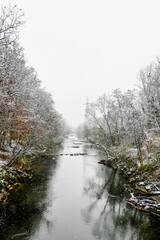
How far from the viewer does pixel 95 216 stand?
8.70 metres

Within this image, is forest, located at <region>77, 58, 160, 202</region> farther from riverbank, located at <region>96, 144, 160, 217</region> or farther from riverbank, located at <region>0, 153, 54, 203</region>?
riverbank, located at <region>0, 153, 54, 203</region>

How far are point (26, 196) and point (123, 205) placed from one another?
6434mm

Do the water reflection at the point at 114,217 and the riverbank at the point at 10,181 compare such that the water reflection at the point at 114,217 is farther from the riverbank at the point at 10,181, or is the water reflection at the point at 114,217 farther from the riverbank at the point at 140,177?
the riverbank at the point at 10,181

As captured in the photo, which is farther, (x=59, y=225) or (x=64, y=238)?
(x=59, y=225)

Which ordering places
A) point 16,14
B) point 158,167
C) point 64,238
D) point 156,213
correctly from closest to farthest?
point 64,238 < point 16,14 < point 156,213 < point 158,167

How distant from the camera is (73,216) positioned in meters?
8.42

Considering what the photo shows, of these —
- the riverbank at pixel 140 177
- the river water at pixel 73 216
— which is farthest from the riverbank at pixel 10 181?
the riverbank at pixel 140 177

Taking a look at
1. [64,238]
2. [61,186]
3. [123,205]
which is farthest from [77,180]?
[64,238]

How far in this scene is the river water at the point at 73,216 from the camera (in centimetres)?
689

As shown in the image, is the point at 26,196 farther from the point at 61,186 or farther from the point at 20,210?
the point at 61,186

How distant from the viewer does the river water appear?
271 inches

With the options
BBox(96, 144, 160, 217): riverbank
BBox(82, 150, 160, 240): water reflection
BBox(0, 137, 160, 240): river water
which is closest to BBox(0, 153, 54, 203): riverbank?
BBox(0, 137, 160, 240): river water

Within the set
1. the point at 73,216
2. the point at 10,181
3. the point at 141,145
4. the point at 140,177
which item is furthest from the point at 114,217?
the point at 141,145

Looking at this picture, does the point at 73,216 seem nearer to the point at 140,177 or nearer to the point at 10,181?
the point at 10,181
